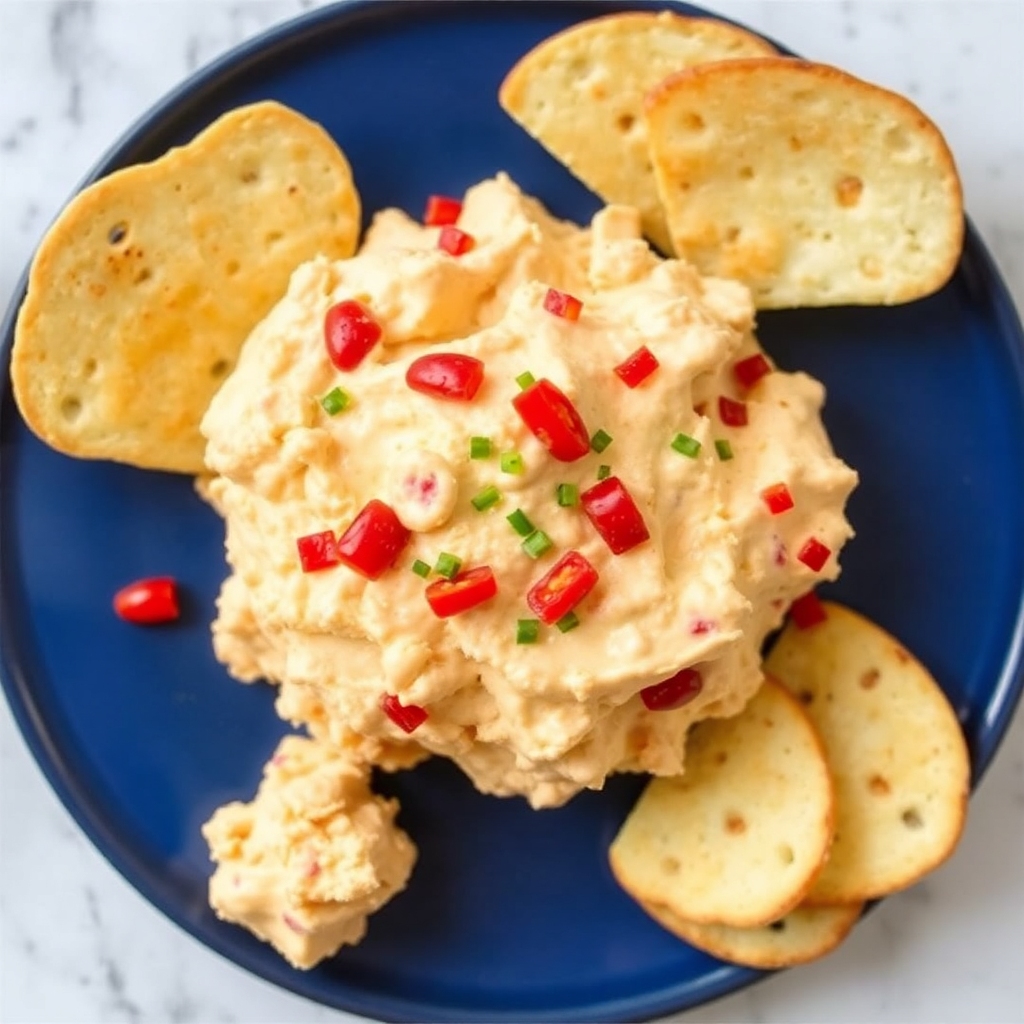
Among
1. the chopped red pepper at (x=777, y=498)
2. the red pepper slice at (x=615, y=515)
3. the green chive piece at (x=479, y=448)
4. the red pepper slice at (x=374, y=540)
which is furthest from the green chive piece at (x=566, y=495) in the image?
the chopped red pepper at (x=777, y=498)

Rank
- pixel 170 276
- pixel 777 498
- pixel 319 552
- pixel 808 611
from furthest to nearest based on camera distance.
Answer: pixel 808 611
pixel 170 276
pixel 777 498
pixel 319 552

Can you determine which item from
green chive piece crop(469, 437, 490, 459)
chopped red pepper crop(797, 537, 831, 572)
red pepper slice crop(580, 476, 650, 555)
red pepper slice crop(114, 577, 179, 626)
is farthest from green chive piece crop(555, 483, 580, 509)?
red pepper slice crop(114, 577, 179, 626)

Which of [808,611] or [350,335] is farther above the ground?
[350,335]

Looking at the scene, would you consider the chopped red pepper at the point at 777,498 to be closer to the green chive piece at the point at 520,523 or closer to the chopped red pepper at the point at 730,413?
the chopped red pepper at the point at 730,413

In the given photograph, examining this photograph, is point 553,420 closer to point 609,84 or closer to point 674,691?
point 674,691

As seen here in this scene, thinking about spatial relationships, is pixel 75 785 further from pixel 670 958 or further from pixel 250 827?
pixel 670 958

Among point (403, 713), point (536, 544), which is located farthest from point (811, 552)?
point (403, 713)

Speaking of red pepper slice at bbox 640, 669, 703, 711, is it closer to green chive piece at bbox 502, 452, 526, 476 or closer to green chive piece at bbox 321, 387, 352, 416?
green chive piece at bbox 502, 452, 526, 476
